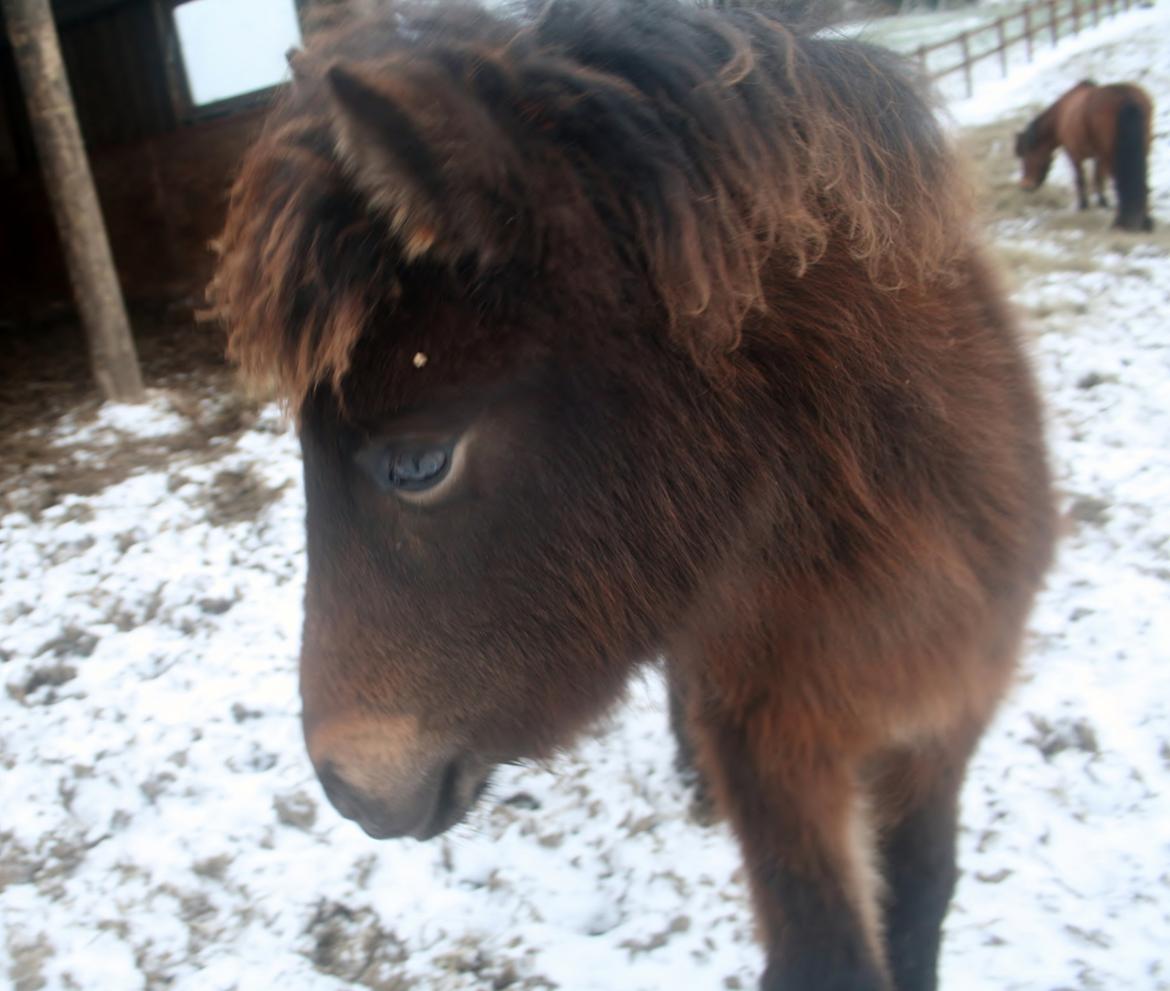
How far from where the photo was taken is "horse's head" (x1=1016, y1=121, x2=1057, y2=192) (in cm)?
1036

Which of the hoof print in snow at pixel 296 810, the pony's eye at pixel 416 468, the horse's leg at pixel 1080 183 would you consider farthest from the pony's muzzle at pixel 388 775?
the horse's leg at pixel 1080 183

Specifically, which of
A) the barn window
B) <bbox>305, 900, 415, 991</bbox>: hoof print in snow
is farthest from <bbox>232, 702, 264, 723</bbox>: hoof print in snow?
the barn window

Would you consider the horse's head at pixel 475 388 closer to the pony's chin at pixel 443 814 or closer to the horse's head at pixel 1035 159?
the pony's chin at pixel 443 814

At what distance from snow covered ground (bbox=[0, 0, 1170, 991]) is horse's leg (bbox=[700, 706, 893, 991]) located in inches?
10.4

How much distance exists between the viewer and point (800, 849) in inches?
72.4

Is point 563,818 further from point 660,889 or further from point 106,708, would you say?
point 106,708

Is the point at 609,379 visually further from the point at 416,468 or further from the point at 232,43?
the point at 232,43

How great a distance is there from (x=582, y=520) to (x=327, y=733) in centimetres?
53

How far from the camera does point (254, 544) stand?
13.9 feet

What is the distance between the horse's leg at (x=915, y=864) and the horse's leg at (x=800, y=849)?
15 cm

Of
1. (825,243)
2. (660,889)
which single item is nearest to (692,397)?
(825,243)

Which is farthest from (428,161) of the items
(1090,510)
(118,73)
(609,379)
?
(118,73)

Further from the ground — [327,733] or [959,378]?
[959,378]

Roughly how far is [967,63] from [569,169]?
19.0 metres
